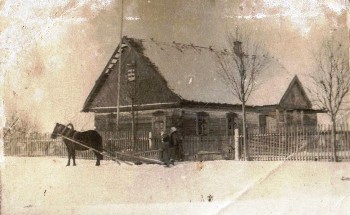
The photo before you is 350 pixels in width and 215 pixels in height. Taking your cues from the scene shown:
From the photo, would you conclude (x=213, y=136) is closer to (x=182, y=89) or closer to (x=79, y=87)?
(x=182, y=89)

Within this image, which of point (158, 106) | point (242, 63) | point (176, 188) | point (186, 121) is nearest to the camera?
point (176, 188)

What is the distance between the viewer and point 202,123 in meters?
3.01

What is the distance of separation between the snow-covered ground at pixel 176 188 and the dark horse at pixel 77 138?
9cm

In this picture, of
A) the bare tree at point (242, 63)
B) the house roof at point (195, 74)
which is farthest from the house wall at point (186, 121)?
the bare tree at point (242, 63)

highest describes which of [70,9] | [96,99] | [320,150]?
[70,9]

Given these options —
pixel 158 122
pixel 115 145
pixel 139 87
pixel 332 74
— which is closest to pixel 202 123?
pixel 158 122

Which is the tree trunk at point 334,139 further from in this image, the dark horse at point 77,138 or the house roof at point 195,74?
the dark horse at point 77,138

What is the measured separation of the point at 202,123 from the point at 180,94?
262mm

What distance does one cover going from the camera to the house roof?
2.67 meters

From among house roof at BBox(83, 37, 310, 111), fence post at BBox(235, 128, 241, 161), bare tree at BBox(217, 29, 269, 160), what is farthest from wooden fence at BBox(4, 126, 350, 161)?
house roof at BBox(83, 37, 310, 111)

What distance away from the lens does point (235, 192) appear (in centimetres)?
261

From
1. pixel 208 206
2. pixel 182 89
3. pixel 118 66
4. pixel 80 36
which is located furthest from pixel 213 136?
pixel 80 36

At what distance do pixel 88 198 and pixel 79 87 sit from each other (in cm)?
70

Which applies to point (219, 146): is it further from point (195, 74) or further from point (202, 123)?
point (195, 74)
